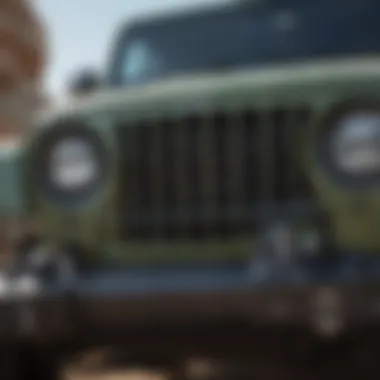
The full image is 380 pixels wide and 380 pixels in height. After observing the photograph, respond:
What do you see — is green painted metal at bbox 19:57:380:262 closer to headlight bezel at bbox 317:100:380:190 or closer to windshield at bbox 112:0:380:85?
headlight bezel at bbox 317:100:380:190

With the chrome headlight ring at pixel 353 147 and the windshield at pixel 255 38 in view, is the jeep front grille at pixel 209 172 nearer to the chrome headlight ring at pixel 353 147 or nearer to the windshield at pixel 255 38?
the chrome headlight ring at pixel 353 147

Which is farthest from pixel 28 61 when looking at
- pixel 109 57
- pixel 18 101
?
pixel 109 57

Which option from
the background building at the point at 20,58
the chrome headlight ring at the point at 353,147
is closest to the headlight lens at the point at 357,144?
the chrome headlight ring at the point at 353,147

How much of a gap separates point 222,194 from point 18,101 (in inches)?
864

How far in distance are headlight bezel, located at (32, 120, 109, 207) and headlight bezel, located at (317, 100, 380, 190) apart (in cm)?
79

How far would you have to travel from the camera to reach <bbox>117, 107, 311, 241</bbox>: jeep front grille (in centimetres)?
424

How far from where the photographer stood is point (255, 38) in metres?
5.65

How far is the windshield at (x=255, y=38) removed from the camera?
217 inches

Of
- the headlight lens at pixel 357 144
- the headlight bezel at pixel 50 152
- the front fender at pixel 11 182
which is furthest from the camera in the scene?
the front fender at pixel 11 182

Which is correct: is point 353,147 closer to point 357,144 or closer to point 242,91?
point 357,144

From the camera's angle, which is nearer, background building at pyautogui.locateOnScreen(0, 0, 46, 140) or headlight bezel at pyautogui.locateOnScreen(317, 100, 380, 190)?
headlight bezel at pyautogui.locateOnScreen(317, 100, 380, 190)

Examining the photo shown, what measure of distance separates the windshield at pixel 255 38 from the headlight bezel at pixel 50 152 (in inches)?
46.2

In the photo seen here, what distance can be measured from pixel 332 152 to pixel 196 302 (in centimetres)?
70

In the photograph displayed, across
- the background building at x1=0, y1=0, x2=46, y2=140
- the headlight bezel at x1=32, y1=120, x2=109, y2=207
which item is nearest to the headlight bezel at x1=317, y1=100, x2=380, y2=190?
the headlight bezel at x1=32, y1=120, x2=109, y2=207
